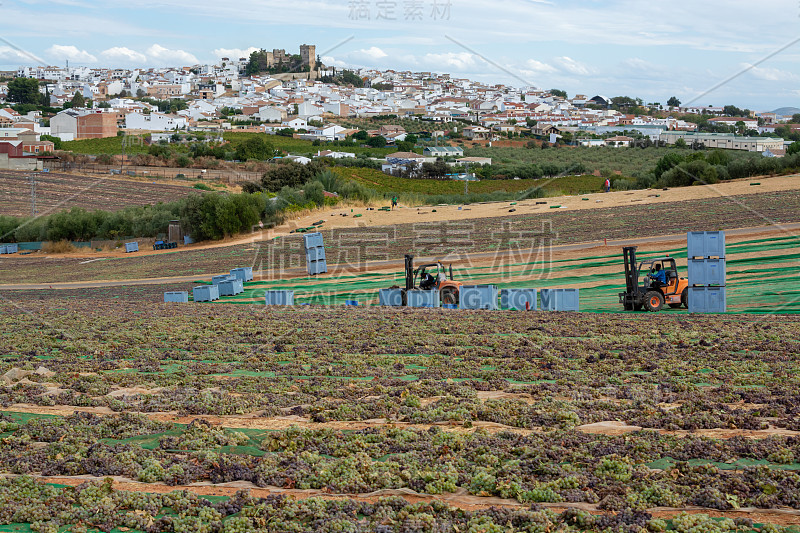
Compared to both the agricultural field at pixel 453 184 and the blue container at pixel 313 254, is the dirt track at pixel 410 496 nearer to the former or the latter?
the blue container at pixel 313 254

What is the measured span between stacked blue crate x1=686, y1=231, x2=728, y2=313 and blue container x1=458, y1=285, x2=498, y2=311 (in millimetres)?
5415

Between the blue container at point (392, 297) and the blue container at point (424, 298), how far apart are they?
90 centimetres

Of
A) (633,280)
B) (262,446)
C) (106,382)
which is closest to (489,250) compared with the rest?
(633,280)

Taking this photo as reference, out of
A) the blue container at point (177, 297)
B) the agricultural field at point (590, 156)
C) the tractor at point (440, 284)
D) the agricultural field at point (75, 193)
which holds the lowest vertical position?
the blue container at point (177, 297)

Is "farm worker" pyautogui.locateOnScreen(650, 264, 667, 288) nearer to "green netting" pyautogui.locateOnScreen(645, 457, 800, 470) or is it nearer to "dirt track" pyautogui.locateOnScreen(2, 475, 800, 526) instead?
"green netting" pyautogui.locateOnScreen(645, 457, 800, 470)

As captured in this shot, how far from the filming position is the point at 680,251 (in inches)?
1138

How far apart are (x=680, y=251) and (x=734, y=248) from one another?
6.27ft

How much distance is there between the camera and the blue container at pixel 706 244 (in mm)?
18766

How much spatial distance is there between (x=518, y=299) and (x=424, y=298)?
2871 mm

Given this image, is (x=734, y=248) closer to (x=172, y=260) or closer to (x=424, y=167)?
(x=172, y=260)

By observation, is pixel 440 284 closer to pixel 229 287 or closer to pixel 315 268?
pixel 229 287

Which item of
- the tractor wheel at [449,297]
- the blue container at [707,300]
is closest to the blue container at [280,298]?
the tractor wheel at [449,297]

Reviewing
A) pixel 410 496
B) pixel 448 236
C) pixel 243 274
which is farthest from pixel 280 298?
pixel 410 496

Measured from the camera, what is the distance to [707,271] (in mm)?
19109
